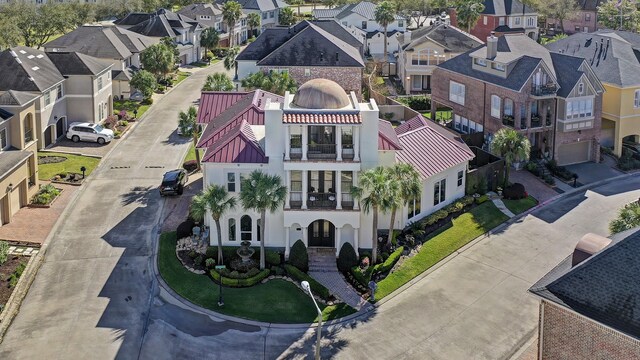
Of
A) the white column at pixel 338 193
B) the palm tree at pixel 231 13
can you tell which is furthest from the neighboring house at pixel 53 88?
the palm tree at pixel 231 13

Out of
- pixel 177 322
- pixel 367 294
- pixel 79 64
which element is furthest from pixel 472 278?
pixel 79 64

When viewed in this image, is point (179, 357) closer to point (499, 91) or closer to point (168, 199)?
point (168, 199)

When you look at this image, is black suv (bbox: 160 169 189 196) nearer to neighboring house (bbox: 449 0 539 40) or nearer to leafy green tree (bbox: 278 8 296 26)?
neighboring house (bbox: 449 0 539 40)

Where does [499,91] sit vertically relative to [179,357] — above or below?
above

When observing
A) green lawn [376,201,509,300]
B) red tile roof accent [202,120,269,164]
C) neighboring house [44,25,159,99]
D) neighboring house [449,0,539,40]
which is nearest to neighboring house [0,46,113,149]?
neighboring house [44,25,159,99]

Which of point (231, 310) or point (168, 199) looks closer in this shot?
point (231, 310)

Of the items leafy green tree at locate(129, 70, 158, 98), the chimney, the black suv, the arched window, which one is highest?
the chimney

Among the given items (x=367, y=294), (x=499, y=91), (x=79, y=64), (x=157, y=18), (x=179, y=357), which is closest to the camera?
(x=179, y=357)
